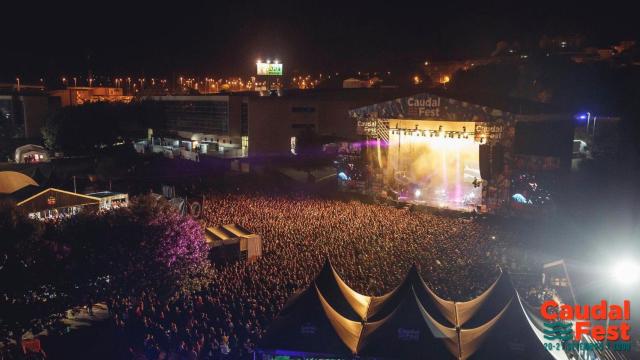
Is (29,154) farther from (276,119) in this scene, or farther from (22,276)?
(22,276)

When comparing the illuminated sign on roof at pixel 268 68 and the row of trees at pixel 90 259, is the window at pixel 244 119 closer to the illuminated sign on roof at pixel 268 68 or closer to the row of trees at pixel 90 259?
the illuminated sign on roof at pixel 268 68

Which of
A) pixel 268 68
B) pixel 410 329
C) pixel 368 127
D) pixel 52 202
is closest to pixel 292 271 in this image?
pixel 410 329

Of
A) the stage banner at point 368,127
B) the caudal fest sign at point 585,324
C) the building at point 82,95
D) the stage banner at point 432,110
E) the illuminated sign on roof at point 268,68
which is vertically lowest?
the caudal fest sign at point 585,324

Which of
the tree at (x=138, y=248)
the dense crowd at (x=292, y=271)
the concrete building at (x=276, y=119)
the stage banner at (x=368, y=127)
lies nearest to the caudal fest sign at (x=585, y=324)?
the dense crowd at (x=292, y=271)

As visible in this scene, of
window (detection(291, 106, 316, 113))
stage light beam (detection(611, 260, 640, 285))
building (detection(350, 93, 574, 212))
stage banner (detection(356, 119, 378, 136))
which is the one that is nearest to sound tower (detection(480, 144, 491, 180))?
building (detection(350, 93, 574, 212))

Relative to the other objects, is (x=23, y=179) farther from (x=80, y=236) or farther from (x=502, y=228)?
(x=502, y=228)

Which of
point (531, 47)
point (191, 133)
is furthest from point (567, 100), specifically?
point (191, 133)
